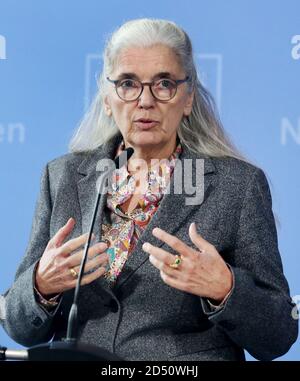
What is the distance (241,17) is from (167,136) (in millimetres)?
486

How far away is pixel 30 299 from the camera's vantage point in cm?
201

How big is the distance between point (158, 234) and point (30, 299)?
35 cm

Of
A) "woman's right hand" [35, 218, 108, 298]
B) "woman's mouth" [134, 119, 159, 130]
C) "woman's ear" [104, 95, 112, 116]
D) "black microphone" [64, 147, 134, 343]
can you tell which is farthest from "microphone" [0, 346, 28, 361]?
"woman's ear" [104, 95, 112, 116]

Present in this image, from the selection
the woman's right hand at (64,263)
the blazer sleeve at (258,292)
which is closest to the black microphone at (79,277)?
the woman's right hand at (64,263)

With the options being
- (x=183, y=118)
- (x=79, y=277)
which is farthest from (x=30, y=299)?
(x=183, y=118)

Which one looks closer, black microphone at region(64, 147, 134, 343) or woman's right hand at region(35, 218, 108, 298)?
black microphone at region(64, 147, 134, 343)

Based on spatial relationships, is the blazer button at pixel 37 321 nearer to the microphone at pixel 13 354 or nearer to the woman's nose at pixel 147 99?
the microphone at pixel 13 354

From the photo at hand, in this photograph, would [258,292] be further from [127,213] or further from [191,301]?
[127,213]

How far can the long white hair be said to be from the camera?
2172 mm

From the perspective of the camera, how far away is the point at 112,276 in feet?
6.84

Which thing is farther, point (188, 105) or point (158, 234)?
point (188, 105)

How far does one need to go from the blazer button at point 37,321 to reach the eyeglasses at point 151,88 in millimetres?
535

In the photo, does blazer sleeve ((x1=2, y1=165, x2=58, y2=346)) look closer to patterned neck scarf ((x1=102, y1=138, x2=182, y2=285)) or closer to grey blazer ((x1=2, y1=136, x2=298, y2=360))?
grey blazer ((x1=2, y1=136, x2=298, y2=360))

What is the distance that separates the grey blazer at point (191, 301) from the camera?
1989 millimetres
